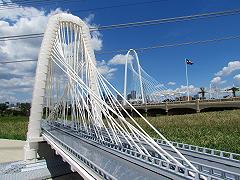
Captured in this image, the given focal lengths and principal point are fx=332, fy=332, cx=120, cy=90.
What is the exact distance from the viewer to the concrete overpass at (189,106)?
72.2 meters

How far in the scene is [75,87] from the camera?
81.4ft

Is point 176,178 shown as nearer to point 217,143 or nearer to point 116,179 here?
point 116,179

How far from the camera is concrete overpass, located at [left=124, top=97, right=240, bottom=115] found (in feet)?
237

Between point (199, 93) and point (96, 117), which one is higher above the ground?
point (199, 93)

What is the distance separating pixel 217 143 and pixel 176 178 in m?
18.3

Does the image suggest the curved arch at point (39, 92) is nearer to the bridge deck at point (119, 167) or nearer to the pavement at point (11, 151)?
the pavement at point (11, 151)

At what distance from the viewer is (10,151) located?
39.6 metres

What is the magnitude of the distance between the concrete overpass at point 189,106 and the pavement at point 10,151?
3275 cm

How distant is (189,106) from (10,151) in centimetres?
5044

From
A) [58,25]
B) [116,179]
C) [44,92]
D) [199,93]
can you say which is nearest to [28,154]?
[44,92]

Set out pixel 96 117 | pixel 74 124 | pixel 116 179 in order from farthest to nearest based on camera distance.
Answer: pixel 74 124
pixel 96 117
pixel 116 179

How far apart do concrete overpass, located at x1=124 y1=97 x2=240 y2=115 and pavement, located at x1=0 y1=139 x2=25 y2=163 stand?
3275cm

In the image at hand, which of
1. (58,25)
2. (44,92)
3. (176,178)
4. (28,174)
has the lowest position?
(28,174)

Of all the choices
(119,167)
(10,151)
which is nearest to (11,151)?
(10,151)
